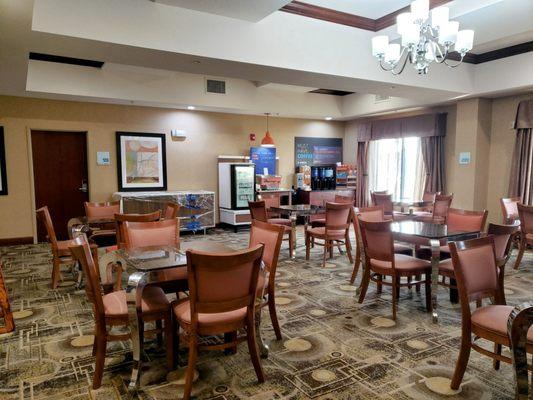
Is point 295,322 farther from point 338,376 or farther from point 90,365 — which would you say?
point 90,365

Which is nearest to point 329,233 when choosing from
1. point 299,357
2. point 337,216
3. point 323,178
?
point 337,216

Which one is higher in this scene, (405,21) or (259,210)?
(405,21)

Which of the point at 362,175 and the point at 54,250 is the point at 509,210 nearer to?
the point at 362,175

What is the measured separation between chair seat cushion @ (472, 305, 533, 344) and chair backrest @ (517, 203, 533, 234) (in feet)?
10.8

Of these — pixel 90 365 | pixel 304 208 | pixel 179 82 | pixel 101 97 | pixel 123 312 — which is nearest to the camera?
pixel 123 312

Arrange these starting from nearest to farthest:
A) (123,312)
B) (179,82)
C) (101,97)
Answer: (123,312), (101,97), (179,82)

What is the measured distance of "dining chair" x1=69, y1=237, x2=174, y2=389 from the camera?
7.36 ft

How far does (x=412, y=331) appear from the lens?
3.19 m

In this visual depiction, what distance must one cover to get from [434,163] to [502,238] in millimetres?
4703

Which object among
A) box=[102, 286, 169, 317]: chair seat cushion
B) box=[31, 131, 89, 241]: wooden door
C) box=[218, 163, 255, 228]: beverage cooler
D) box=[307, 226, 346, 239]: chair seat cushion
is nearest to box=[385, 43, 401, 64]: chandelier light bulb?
box=[307, 226, 346, 239]: chair seat cushion

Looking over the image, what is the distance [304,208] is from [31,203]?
15.9ft

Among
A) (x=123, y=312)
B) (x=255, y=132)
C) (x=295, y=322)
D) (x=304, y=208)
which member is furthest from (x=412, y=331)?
(x=255, y=132)

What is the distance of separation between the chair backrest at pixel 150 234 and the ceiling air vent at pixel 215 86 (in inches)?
170

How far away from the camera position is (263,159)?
8.62 m
